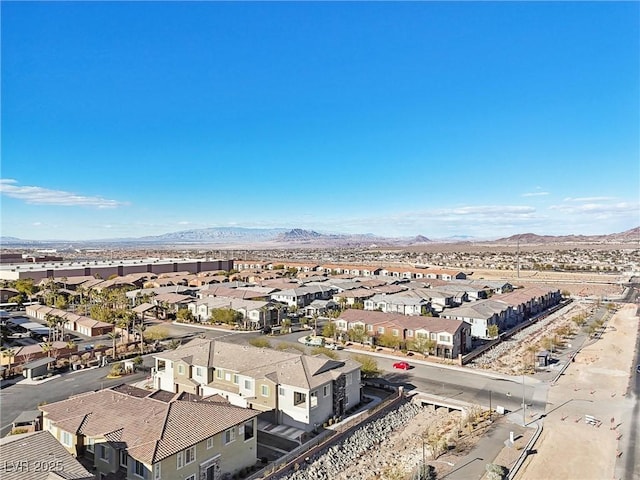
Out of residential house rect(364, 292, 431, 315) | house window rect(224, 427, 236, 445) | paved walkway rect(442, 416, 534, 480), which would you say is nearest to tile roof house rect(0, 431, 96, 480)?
house window rect(224, 427, 236, 445)

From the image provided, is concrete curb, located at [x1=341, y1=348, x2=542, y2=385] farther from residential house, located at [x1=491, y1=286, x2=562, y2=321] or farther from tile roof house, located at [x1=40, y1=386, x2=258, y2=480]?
residential house, located at [x1=491, y1=286, x2=562, y2=321]

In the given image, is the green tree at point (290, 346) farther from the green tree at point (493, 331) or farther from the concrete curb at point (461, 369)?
the green tree at point (493, 331)

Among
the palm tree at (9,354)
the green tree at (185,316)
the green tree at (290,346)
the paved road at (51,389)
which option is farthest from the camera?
the green tree at (185,316)

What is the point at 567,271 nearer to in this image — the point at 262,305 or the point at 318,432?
the point at 262,305

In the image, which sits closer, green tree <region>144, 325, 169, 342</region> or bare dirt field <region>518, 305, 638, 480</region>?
bare dirt field <region>518, 305, 638, 480</region>

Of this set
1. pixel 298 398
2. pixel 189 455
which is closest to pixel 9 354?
pixel 298 398

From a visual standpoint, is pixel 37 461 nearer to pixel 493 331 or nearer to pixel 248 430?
pixel 248 430

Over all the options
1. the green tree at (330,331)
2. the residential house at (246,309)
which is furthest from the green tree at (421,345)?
the residential house at (246,309)
